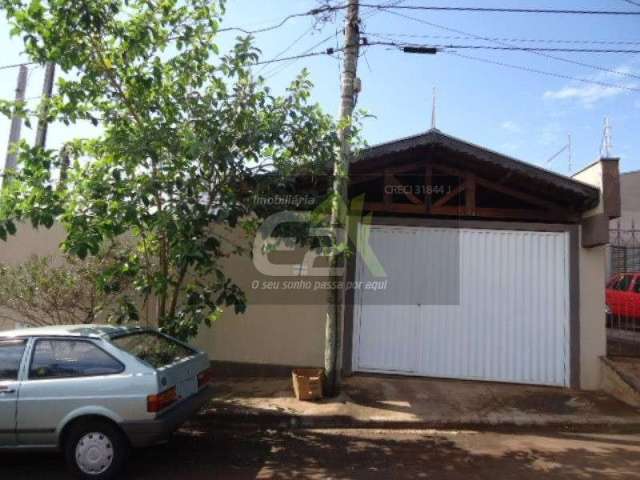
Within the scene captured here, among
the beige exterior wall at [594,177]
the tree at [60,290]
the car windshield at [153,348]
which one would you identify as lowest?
the car windshield at [153,348]

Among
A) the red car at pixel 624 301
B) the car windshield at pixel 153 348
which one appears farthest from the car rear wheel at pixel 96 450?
the red car at pixel 624 301

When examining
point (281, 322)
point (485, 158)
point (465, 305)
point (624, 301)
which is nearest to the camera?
point (485, 158)

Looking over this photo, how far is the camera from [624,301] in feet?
35.6

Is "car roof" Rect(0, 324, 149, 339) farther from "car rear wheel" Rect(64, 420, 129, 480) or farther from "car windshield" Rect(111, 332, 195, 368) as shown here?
"car rear wheel" Rect(64, 420, 129, 480)

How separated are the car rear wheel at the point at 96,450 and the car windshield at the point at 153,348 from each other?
0.68 m

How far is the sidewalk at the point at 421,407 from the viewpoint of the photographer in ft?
20.5

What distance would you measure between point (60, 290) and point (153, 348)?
310 centimetres

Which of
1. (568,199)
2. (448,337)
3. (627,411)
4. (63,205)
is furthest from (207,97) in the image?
(627,411)

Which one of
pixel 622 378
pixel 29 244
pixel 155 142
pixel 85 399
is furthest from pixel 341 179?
pixel 29 244

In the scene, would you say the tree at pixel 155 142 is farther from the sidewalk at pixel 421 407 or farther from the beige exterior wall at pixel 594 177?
the beige exterior wall at pixel 594 177

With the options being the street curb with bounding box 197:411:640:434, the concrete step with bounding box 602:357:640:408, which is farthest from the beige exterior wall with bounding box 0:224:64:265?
the concrete step with bounding box 602:357:640:408

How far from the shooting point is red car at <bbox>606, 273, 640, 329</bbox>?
405 inches

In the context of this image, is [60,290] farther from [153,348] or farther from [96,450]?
[96,450]

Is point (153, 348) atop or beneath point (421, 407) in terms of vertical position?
atop
